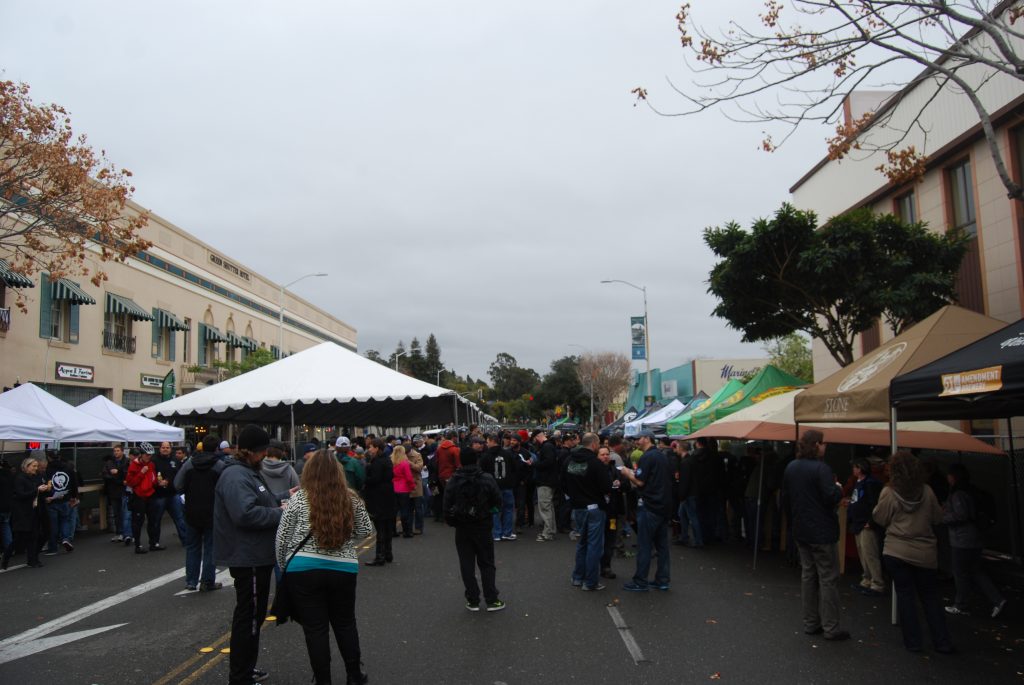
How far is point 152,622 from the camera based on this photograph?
7.83 meters

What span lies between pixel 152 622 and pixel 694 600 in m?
5.83

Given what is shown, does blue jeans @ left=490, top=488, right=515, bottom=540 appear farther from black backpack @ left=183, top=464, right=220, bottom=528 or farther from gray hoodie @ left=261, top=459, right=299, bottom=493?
gray hoodie @ left=261, top=459, right=299, bottom=493

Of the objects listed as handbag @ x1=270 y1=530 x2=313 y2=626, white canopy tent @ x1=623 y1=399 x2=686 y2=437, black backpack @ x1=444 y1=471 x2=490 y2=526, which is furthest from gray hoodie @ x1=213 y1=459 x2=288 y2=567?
white canopy tent @ x1=623 y1=399 x2=686 y2=437

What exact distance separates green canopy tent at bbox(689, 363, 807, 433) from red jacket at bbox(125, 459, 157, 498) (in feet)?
37.5

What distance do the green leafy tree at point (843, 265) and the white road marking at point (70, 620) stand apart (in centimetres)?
1219

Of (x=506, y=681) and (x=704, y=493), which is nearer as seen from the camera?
(x=506, y=681)

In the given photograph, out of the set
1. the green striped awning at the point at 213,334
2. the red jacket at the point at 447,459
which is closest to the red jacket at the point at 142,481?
the red jacket at the point at 447,459

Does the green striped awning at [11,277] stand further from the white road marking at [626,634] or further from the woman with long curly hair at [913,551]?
the woman with long curly hair at [913,551]

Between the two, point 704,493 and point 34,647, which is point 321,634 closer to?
Answer: point 34,647

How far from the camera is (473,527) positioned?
8055 millimetres

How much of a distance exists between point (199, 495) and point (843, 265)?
498 inches

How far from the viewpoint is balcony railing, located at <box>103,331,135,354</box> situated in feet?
97.4

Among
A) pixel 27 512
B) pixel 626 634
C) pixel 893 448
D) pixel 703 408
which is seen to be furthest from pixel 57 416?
pixel 893 448

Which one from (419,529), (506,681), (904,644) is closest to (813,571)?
(904,644)
